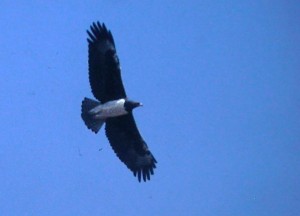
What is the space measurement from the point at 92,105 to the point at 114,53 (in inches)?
40.8

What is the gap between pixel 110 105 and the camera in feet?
31.7

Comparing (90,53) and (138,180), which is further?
(138,180)

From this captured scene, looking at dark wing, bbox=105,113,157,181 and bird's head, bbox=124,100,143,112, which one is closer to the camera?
bird's head, bbox=124,100,143,112

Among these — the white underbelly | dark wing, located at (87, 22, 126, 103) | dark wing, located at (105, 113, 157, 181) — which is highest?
dark wing, located at (87, 22, 126, 103)

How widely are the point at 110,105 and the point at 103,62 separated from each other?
0.77 meters

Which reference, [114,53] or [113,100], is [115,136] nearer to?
[113,100]

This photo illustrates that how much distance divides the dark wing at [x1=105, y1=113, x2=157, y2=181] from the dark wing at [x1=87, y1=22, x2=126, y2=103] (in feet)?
2.55

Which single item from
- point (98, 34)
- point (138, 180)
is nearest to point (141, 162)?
point (138, 180)

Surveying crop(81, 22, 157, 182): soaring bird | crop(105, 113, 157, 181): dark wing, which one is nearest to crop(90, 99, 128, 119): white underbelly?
crop(81, 22, 157, 182): soaring bird

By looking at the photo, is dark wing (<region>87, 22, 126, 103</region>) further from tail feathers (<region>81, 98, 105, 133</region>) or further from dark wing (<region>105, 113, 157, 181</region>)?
dark wing (<region>105, 113, 157, 181</region>)

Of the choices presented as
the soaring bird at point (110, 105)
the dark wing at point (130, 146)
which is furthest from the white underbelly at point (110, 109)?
the dark wing at point (130, 146)

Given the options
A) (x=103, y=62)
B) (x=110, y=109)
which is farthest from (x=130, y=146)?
(x=103, y=62)

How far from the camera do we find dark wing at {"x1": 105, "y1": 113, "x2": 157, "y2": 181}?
10.1m

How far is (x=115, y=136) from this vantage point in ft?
33.5
